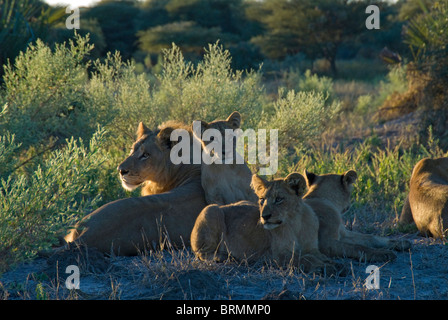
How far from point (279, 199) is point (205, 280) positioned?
34.6 inches

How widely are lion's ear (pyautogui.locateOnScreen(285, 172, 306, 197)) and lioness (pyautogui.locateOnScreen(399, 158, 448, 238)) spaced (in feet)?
5.83

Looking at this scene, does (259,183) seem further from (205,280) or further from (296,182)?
(205,280)

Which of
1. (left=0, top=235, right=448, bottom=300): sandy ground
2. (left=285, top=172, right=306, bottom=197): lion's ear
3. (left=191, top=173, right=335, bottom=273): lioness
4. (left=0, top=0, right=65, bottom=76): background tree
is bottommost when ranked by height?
(left=0, top=235, right=448, bottom=300): sandy ground

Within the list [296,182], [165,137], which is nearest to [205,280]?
[296,182]

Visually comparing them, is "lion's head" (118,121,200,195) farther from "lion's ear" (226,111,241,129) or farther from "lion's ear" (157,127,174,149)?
"lion's ear" (226,111,241,129)

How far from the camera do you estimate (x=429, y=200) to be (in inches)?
241

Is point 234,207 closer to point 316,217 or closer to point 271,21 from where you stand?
point 316,217

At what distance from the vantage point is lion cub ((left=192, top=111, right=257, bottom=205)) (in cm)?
602

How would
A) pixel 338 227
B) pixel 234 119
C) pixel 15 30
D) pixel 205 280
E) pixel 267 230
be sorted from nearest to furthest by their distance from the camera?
pixel 205 280 → pixel 267 230 → pixel 338 227 → pixel 234 119 → pixel 15 30

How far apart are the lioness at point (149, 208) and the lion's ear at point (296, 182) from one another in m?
1.38

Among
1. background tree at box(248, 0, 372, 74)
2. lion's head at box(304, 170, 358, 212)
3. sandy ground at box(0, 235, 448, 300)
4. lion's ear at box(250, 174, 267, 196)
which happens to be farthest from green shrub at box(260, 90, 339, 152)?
background tree at box(248, 0, 372, 74)

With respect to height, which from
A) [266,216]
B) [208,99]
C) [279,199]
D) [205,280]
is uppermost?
[208,99]
